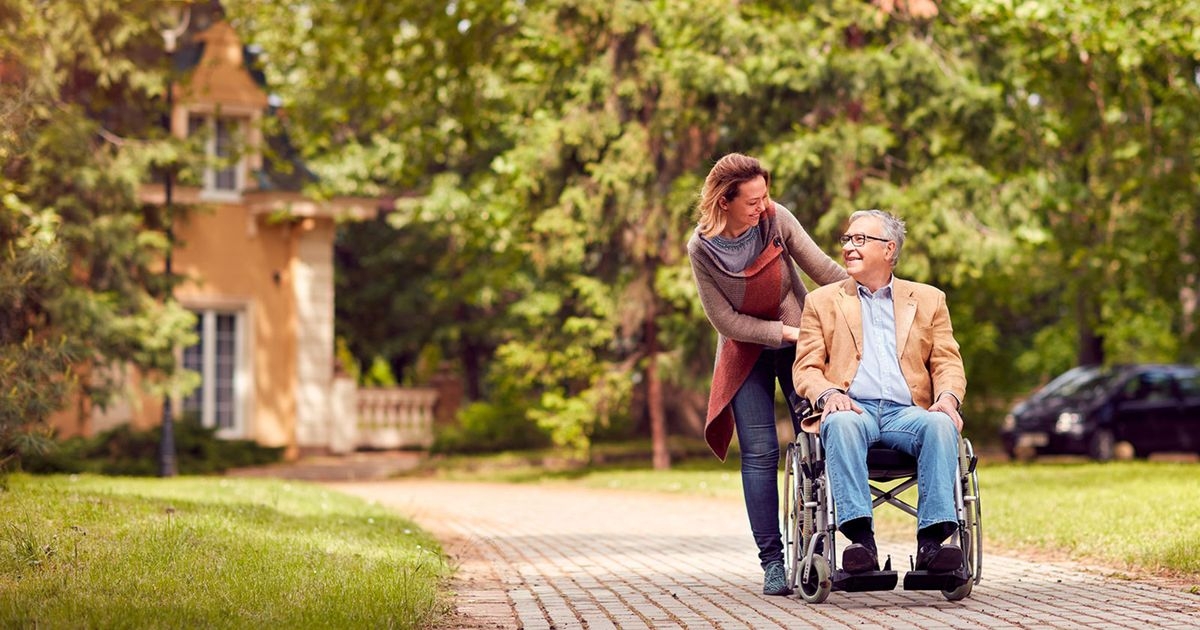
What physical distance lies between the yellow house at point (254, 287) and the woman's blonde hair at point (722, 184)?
70.0ft

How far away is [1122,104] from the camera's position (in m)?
22.9

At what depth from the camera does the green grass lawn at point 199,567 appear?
6207 millimetres

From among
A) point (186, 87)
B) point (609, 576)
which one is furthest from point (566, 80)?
point (609, 576)

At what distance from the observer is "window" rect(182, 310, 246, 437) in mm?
28844

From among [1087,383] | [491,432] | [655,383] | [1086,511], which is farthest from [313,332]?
[1086,511]

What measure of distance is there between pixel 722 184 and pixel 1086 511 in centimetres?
566

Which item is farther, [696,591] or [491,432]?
[491,432]

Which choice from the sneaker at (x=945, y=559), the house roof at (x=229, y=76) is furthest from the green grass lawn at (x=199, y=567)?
the house roof at (x=229, y=76)

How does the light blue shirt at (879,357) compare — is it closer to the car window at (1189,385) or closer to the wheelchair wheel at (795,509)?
the wheelchair wheel at (795,509)

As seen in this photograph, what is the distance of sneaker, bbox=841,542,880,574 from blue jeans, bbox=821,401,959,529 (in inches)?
5.1

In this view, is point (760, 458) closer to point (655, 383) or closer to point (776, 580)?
point (776, 580)

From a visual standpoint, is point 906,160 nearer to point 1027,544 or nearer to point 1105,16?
point 1105,16

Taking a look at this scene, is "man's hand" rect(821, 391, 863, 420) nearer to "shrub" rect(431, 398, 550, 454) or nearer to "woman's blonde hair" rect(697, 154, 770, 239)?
"woman's blonde hair" rect(697, 154, 770, 239)

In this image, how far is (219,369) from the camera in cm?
2914
